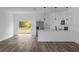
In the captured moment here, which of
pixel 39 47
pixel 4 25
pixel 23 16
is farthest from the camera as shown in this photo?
pixel 23 16

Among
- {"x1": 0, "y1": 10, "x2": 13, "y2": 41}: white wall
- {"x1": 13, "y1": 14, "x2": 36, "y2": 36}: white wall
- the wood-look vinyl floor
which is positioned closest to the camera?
the wood-look vinyl floor

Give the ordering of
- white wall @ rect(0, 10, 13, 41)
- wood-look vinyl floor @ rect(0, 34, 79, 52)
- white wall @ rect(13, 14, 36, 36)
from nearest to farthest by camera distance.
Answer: wood-look vinyl floor @ rect(0, 34, 79, 52) < white wall @ rect(0, 10, 13, 41) < white wall @ rect(13, 14, 36, 36)

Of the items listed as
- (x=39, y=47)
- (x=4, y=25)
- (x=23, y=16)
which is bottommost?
(x=39, y=47)

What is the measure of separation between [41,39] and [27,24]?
27.6 ft

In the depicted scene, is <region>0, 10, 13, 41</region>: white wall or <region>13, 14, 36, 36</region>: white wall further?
<region>13, 14, 36, 36</region>: white wall

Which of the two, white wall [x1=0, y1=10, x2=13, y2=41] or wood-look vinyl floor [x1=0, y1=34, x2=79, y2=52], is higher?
white wall [x1=0, y1=10, x2=13, y2=41]

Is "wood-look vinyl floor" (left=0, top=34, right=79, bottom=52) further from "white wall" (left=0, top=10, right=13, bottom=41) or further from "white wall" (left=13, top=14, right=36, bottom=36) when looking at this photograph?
"white wall" (left=13, top=14, right=36, bottom=36)

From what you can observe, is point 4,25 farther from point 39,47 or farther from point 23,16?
point 23,16

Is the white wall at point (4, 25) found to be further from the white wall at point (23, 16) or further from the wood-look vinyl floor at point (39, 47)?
the white wall at point (23, 16)

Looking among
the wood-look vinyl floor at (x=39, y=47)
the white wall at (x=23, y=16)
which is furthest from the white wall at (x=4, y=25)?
the white wall at (x=23, y=16)

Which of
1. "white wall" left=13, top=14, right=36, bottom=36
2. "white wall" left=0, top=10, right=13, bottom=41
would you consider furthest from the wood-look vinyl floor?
"white wall" left=13, top=14, right=36, bottom=36

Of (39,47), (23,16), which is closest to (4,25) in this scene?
(39,47)
